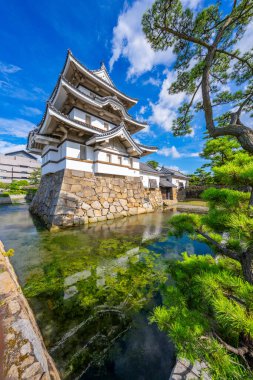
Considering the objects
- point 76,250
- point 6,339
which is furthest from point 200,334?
point 76,250

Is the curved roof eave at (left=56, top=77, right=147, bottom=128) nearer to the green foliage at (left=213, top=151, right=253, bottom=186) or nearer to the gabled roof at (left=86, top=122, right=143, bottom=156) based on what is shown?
the gabled roof at (left=86, top=122, right=143, bottom=156)

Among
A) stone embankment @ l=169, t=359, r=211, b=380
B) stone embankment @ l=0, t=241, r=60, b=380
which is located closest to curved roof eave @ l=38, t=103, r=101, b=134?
stone embankment @ l=0, t=241, r=60, b=380

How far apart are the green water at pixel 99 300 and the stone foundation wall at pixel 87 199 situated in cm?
216

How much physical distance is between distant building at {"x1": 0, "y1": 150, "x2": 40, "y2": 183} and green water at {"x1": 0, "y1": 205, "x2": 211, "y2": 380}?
43207 mm

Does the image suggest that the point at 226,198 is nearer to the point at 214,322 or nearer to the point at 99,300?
the point at 214,322

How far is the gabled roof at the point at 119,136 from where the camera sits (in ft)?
26.0

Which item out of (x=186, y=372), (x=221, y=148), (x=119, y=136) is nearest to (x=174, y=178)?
(x=221, y=148)

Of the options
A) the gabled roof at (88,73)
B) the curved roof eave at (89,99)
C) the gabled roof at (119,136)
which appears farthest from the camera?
the gabled roof at (88,73)

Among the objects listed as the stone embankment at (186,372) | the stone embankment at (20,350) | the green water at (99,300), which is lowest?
the green water at (99,300)

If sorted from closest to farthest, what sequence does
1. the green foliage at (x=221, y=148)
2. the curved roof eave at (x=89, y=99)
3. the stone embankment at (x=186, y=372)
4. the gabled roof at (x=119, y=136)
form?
the stone embankment at (x=186, y=372) → the curved roof eave at (x=89, y=99) → the gabled roof at (x=119, y=136) → the green foliage at (x=221, y=148)

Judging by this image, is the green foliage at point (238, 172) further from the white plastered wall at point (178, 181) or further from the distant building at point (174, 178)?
the white plastered wall at point (178, 181)

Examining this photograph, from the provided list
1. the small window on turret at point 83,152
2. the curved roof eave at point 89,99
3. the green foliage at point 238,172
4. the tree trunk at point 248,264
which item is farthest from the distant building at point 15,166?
the tree trunk at point 248,264

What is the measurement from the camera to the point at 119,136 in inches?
371

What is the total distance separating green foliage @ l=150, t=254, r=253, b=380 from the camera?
824 millimetres
